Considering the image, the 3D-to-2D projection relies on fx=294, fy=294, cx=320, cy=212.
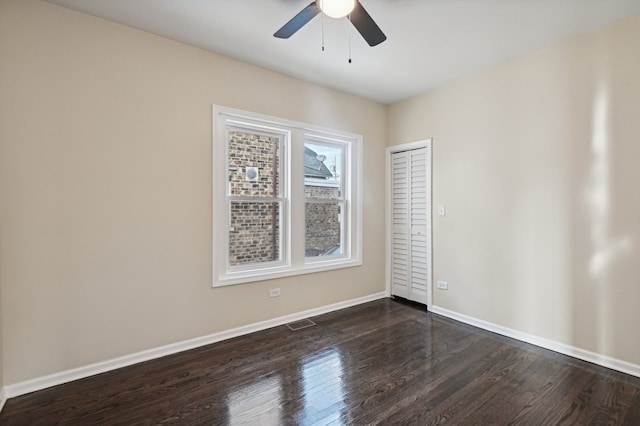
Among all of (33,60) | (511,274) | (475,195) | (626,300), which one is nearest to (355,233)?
(475,195)

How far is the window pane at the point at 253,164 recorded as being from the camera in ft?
10.3

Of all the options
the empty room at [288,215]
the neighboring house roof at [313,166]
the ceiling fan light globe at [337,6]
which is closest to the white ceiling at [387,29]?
the empty room at [288,215]

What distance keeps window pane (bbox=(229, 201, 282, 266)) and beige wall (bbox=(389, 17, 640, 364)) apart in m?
2.04

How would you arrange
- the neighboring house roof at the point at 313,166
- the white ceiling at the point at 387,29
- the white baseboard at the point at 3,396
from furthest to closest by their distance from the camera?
the neighboring house roof at the point at 313,166 < the white ceiling at the point at 387,29 < the white baseboard at the point at 3,396

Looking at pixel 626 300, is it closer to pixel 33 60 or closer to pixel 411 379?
pixel 411 379

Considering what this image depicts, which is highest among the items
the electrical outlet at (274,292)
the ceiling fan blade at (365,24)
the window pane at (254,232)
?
the ceiling fan blade at (365,24)

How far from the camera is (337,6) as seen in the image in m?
1.83

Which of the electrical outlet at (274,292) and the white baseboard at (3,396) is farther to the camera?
the electrical outlet at (274,292)

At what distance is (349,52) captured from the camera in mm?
2904

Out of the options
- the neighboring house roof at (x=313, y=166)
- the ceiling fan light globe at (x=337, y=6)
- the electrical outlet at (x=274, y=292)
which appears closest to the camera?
the ceiling fan light globe at (x=337, y=6)

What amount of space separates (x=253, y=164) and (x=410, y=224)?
2275 millimetres

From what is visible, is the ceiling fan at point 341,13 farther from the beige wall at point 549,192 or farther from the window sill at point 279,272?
the window sill at point 279,272

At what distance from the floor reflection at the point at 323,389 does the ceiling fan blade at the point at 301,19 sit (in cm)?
254

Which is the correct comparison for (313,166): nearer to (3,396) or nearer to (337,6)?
(337,6)
